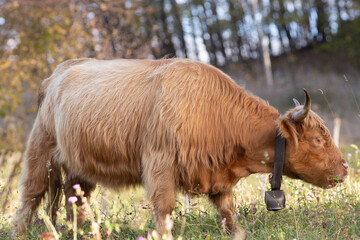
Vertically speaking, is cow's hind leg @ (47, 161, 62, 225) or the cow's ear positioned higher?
the cow's ear

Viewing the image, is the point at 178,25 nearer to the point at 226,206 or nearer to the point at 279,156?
the point at 226,206

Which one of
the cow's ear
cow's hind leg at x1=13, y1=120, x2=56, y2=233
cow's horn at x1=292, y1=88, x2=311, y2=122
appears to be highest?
cow's horn at x1=292, y1=88, x2=311, y2=122

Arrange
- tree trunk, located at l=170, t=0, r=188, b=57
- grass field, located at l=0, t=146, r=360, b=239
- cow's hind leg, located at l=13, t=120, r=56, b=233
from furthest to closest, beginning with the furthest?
tree trunk, located at l=170, t=0, r=188, b=57
cow's hind leg, located at l=13, t=120, r=56, b=233
grass field, located at l=0, t=146, r=360, b=239

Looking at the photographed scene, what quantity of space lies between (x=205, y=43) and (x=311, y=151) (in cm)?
2755

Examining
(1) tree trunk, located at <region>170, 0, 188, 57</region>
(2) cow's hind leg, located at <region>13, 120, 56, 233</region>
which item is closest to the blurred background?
(1) tree trunk, located at <region>170, 0, 188, 57</region>

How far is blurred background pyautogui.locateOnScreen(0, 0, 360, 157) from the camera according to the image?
8305mm

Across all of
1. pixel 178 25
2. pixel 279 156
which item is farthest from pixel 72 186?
pixel 178 25

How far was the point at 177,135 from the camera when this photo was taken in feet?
13.2

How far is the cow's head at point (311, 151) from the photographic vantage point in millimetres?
4027

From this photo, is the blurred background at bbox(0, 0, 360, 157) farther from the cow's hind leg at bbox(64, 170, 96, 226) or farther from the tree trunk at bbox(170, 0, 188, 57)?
the cow's hind leg at bbox(64, 170, 96, 226)

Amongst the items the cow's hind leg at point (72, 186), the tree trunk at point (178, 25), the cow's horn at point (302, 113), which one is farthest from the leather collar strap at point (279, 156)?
the tree trunk at point (178, 25)

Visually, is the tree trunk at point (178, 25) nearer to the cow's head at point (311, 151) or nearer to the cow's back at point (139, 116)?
the cow's back at point (139, 116)

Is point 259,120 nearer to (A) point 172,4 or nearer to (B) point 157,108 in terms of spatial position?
(B) point 157,108

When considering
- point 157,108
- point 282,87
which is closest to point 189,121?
point 157,108
